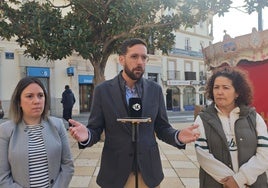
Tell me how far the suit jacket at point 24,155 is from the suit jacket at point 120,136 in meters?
0.30

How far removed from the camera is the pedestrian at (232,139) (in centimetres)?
238

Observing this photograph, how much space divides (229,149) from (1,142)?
1.78m

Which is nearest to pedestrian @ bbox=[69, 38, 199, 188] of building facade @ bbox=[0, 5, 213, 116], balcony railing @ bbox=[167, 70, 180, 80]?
building facade @ bbox=[0, 5, 213, 116]

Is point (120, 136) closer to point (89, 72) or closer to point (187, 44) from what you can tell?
point (89, 72)

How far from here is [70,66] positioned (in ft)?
71.4

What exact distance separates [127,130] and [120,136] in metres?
0.07

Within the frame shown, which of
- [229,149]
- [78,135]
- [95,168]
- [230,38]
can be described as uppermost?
[230,38]

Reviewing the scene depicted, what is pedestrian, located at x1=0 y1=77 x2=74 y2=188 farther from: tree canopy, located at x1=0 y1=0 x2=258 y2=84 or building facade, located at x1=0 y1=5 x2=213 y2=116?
building facade, located at x1=0 y1=5 x2=213 y2=116

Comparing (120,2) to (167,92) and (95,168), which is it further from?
(167,92)

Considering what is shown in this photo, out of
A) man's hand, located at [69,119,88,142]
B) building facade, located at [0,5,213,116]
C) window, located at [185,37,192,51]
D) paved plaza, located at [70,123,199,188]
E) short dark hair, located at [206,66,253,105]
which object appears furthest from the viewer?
window, located at [185,37,192,51]

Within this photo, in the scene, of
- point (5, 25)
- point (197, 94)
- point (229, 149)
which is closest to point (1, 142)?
point (229, 149)

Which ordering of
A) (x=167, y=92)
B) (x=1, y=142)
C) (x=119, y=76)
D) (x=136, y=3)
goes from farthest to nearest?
(x=167, y=92)
(x=136, y=3)
(x=119, y=76)
(x=1, y=142)

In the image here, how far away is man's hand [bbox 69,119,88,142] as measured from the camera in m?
2.15

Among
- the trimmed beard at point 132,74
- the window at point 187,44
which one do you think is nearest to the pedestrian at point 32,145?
the trimmed beard at point 132,74
